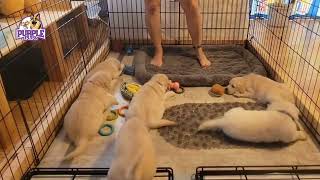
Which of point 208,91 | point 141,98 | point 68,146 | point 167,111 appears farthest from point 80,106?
point 208,91

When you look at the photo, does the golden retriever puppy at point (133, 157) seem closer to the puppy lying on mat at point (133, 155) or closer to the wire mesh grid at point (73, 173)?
the puppy lying on mat at point (133, 155)

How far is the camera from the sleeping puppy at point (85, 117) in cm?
154

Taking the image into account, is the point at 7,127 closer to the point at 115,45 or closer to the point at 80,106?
the point at 80,106

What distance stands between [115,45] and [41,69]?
0.79m

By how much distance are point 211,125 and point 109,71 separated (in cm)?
90

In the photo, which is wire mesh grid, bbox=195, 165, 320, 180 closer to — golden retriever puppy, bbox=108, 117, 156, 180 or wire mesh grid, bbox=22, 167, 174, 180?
wire mesh grid, bbox=22, 167, 174, 180

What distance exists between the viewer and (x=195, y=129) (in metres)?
1.72

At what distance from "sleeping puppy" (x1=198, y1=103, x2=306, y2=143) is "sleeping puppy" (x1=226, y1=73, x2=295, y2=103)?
26 centimetres

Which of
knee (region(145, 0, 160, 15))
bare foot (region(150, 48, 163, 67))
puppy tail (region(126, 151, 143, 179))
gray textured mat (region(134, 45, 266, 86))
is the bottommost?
gray textured mat (region(134, 45, 266, 86))

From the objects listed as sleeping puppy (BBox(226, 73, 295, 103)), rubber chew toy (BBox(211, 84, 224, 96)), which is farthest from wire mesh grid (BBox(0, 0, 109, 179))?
sleeping puppy (BBox(226, 73, 295, 103))

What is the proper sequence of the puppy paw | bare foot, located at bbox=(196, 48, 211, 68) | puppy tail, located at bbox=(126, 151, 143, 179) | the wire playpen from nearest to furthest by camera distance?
1. puppy tail, located at bbox=(126, 151, 143, 179)
2. the wire playpen
3. the puppy paw
4. bare foot, located at bbox=(196, 48, 211, 68)

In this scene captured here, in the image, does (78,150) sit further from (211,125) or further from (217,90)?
(217,90)

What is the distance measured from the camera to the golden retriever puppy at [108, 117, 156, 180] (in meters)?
1.11

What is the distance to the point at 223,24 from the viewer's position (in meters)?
2.98
